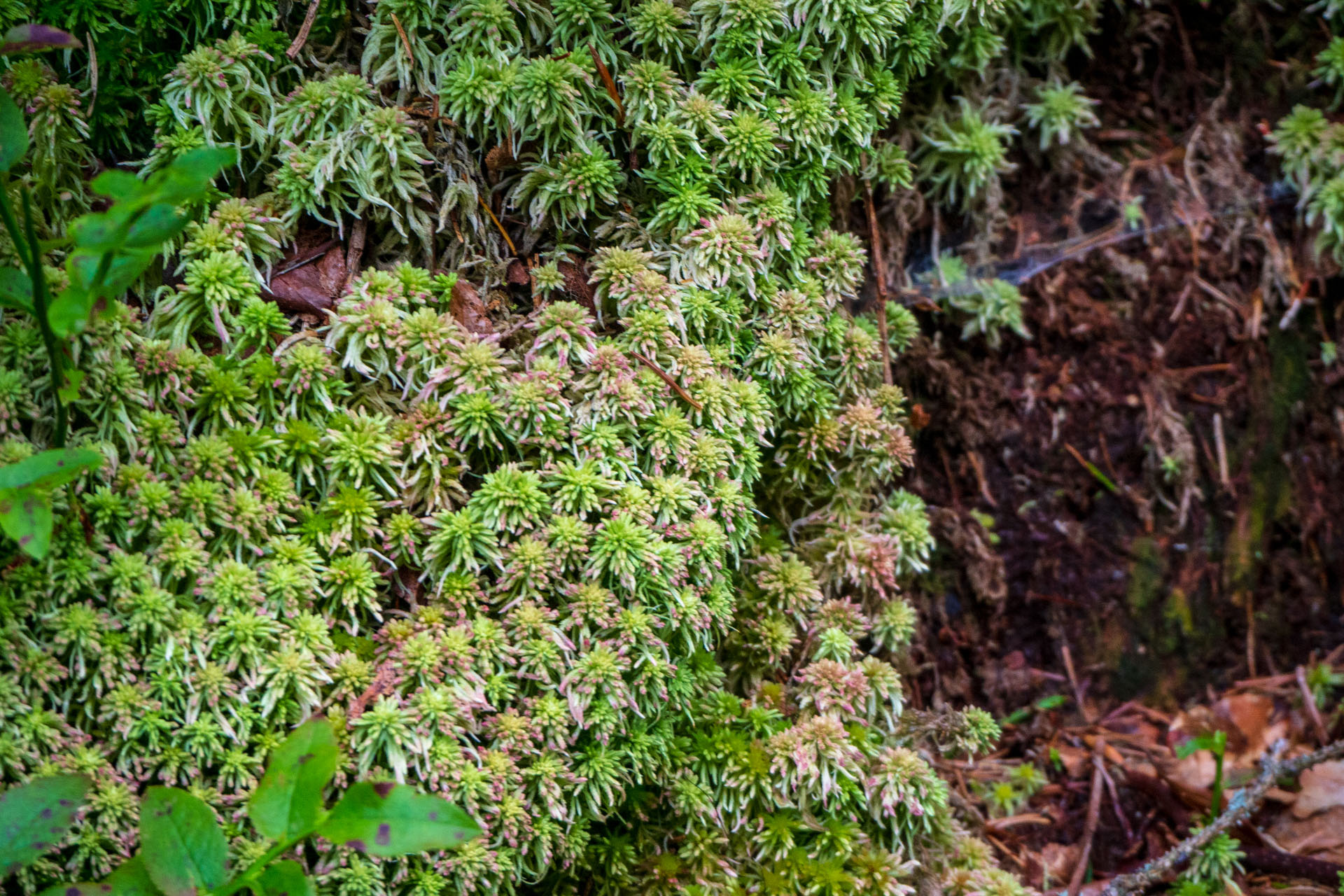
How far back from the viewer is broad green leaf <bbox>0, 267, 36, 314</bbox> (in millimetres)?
1738

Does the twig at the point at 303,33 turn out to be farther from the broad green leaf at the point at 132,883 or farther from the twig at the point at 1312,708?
the twig at the point at 1312,708

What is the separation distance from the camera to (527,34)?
226 cm

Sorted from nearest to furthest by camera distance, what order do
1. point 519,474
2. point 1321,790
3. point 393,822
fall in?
point 393,822
point 519,474
point 1321,790

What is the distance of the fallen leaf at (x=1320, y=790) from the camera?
9.04 feet

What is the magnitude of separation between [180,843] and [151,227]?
105 cm

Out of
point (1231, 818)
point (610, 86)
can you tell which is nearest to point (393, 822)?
point (610, 86)

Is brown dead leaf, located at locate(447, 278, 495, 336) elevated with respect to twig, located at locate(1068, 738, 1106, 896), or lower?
elevated

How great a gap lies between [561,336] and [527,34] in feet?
2.45

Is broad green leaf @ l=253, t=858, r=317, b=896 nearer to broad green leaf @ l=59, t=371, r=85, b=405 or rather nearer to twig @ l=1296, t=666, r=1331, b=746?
broad green leaf @ l=59, t=371, r=85, b=405

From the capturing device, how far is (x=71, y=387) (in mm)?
1766

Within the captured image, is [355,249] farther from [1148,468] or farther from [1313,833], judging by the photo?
[1313,833]

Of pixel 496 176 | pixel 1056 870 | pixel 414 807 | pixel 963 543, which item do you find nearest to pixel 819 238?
pixel 496 176

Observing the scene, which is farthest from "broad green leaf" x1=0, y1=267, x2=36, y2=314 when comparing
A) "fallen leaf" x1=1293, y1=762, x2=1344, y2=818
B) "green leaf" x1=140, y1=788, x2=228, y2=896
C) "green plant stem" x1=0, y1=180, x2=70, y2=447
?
"fallen leaf" x1=1293, y1=762, x2=1344, y2=818

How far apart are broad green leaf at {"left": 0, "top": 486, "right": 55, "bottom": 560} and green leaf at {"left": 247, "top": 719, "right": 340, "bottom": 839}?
514 mm
